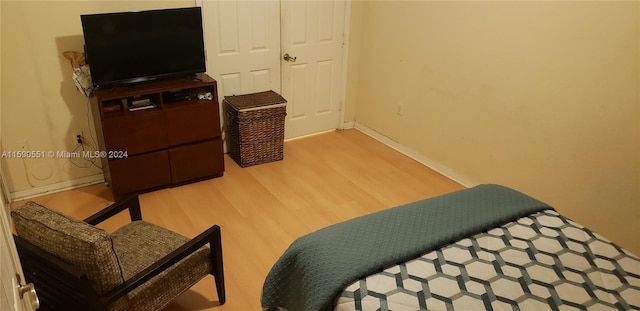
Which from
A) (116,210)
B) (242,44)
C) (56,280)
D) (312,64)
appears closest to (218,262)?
(116,210)

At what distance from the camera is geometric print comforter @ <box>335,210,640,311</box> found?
5.38ft

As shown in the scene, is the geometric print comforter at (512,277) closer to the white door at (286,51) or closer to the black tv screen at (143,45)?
the black tv screen at (143,45)

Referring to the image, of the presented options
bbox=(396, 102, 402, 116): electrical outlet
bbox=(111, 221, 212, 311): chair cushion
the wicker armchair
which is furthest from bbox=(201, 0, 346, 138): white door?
the wicker armchair

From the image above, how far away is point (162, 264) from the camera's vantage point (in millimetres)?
1967

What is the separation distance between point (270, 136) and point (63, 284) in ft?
7.30

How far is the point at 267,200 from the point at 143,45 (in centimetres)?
136

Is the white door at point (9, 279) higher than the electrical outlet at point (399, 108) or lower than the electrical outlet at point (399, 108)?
higher

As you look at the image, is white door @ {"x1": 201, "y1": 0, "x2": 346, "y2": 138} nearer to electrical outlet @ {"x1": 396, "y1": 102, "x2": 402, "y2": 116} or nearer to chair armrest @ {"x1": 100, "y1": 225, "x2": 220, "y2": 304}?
A: electrical outlet @ {"x1": 396, "y1": 102, "x2": 402, "y2": 116}

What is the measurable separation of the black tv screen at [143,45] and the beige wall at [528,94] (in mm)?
1687

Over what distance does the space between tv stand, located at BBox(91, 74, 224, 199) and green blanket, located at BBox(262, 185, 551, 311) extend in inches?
65.1

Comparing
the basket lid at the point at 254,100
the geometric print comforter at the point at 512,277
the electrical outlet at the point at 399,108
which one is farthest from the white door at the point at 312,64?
the geometric print comforter at the point at 512,277

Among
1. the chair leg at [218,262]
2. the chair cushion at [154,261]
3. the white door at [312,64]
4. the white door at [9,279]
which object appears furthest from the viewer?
the white door at [312,64]

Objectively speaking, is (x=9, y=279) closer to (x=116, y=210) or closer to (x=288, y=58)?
(x=116, y=210)

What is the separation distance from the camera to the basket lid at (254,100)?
3.66 m
